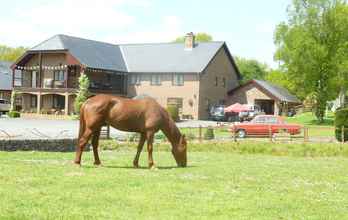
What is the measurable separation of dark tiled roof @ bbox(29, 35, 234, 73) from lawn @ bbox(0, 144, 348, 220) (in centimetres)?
4923

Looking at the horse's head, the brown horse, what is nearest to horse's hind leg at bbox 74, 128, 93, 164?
the brown horse

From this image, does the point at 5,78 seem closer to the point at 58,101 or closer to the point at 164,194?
the point at 58,101

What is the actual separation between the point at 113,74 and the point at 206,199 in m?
58.4

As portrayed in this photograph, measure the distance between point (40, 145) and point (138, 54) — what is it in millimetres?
46796

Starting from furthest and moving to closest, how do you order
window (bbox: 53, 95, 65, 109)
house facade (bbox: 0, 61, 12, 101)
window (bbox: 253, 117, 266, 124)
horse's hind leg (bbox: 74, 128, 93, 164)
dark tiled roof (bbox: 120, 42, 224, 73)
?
house facade (bbox: 0, 61, 12, 101), window (bbox: 53, 95, 65, 109), dark tiled roof (bbox: 120, 42, 224, 73), window (bbox: 253, 117, 266, 124), horse's hind leg (bbox: 74, 128, 93, 164)

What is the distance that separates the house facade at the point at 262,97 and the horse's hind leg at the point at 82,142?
2098 inches

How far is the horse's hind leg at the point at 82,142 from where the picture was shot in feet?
52.7

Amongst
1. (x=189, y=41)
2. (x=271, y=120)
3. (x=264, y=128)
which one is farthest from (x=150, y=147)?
(x=189, y=41)

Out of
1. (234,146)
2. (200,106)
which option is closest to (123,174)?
(234,146)

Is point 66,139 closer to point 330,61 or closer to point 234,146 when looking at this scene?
point 234,146

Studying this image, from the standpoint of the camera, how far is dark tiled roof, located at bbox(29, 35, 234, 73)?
64.6 metres

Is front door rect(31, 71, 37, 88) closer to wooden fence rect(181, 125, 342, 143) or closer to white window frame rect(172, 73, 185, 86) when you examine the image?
white window frame rect(172, 73, 185, 86)

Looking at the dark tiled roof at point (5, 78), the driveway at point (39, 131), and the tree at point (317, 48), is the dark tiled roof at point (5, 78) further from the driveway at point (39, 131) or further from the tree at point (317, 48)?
the tree at point (317, 48)

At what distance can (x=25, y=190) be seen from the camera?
1092 centimetres
